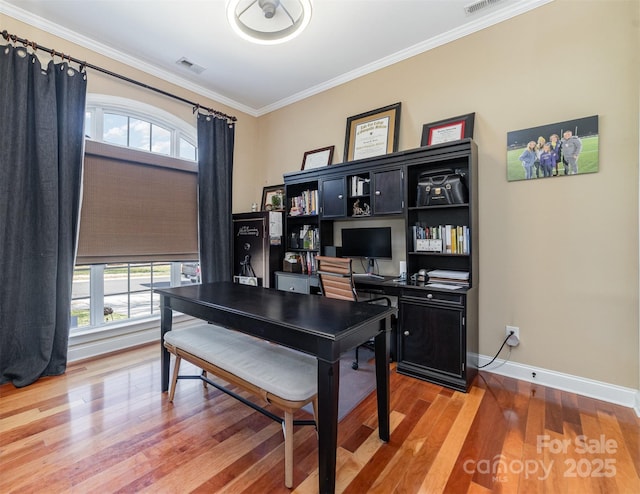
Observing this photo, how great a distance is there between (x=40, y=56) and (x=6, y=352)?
8.38ft

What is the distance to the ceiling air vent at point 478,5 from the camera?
241 centimetres

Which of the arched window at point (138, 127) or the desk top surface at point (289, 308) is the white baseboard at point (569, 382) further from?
the arched window at point (138, 127)

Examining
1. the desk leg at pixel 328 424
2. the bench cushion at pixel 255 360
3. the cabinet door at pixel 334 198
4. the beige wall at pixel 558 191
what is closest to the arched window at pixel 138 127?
the cabinet door at pixel 334 198

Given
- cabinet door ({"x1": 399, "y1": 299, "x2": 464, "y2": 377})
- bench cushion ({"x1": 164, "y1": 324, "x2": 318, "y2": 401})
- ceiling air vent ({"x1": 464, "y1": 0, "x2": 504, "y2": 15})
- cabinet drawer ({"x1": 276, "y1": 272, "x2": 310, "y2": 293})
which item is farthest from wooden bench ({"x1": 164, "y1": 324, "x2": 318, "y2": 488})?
ceiling air vent ({"x1": 464, "y1": 0, "x2": 504, "y2": 15})

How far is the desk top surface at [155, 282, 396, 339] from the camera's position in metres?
1.46

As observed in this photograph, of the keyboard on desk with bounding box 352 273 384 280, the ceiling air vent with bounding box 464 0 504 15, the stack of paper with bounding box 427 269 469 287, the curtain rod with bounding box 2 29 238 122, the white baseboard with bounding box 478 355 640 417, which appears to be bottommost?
the white baseboard with bounding box 478 355 640 417

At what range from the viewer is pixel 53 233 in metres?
2.55

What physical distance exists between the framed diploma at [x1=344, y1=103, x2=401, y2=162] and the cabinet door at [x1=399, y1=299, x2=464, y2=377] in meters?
1.67

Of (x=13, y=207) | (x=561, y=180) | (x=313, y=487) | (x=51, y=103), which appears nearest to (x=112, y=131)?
(x=51, y=103)

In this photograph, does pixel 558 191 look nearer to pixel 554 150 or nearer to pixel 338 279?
pixel 554 150

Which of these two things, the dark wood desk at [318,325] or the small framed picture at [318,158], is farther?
the small framed picture at [318,158]

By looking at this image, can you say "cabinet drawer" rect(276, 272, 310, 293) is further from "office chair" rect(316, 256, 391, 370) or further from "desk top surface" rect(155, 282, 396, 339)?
"desk top surface" rect(155, 282, 396, 339)

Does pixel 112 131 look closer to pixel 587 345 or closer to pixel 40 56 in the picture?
pixel 40 56

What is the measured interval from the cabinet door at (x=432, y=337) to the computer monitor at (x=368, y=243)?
2.24ft
